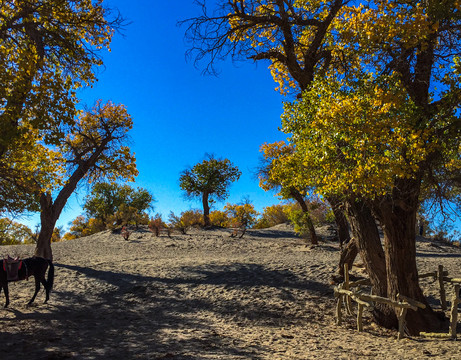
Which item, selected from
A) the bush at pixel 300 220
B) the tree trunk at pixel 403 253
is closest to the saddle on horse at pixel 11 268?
the tree trunk at pixel 403 253

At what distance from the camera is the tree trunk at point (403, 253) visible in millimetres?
8117

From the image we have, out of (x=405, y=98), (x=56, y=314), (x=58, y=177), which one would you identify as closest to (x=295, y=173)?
(x=405, y=98)


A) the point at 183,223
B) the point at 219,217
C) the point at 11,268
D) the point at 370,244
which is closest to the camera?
the point at 370,244

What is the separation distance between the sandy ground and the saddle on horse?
96 centimetres

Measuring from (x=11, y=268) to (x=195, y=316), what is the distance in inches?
209

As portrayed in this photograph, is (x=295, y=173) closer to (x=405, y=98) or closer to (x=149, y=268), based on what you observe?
(x=405, y=98)

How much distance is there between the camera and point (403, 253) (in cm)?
831

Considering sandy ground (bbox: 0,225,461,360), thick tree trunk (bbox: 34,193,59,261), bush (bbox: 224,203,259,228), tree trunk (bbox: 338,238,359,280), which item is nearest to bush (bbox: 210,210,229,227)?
bush (bbox: 224,203,259,228)

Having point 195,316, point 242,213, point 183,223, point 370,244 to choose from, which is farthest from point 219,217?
point 370,244

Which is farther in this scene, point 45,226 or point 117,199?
point 117,199

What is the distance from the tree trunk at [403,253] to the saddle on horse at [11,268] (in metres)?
9.80

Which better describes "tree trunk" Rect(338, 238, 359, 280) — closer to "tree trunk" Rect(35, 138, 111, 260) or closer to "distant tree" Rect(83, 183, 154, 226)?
"tree trunk" Rect(35, 138, 111, 260)

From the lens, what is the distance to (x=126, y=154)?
17.2m

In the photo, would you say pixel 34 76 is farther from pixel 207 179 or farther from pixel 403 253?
pixel 207 179
